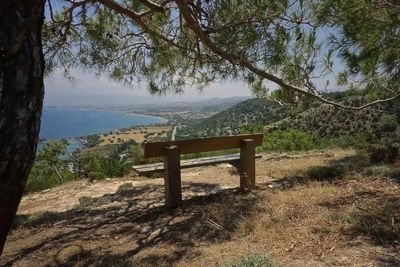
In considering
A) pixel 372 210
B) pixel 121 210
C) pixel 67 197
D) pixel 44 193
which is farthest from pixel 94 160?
pixel 372 210

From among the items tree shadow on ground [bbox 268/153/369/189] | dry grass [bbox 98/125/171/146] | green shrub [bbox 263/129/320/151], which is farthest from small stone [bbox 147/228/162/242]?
dry grass [bbox 98/125/171/146]

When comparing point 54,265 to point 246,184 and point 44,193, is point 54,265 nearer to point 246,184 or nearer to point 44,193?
point 246,184

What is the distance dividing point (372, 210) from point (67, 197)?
456cm

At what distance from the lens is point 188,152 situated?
4.95 m

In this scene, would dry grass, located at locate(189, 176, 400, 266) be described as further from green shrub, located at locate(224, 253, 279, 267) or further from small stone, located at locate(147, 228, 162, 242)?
small stone, located at locate(147, 228, 162, 242)

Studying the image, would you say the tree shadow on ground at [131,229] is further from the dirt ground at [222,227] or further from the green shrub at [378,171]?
the green shrub at [378,171]

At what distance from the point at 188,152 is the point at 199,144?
166 millimetres

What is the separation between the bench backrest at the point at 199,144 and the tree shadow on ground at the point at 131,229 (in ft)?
1.97

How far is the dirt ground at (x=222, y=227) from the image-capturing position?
118 inches

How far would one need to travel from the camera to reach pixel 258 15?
4.63m

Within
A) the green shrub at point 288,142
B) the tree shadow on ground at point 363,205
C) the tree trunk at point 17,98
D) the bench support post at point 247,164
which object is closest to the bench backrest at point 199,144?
the bench support post at point 247,164

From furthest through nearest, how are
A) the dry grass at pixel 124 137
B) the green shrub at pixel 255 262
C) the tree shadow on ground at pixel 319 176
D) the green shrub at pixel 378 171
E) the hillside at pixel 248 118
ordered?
the dry grass at pixel 124 137 → the hillside at pixel 248 118 → the tree shadow on ground at pixel 319 176 → the green shrub at pixel 378 171 → the green shrub at pixel 255 262

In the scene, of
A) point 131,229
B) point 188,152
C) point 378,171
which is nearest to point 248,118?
point 378,171

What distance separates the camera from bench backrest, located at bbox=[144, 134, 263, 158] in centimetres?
463
